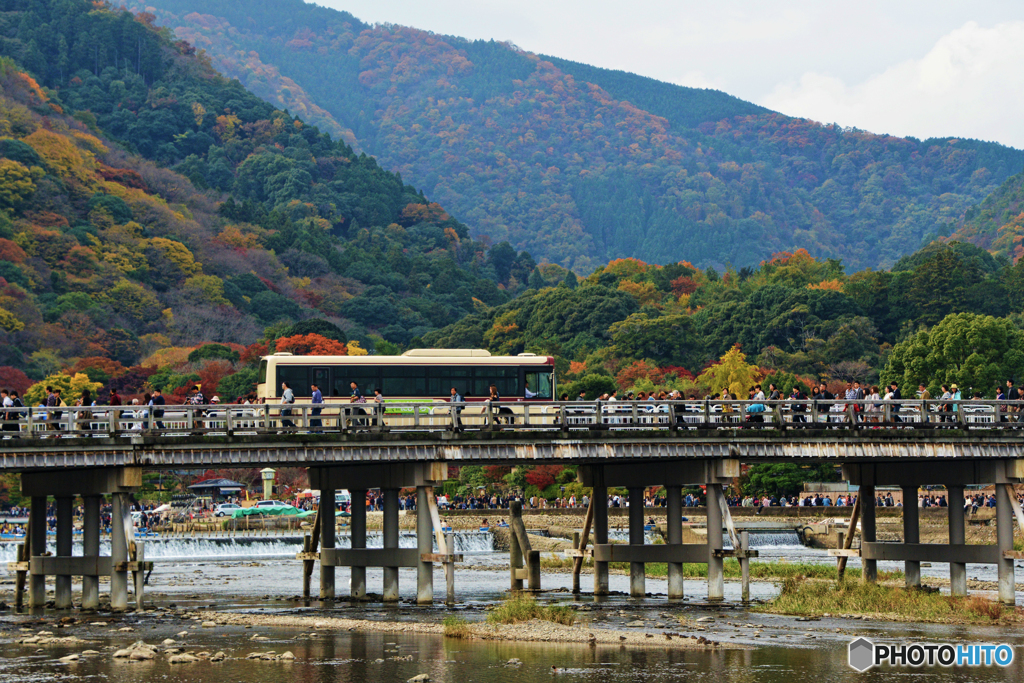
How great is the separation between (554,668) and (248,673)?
22.7 feet

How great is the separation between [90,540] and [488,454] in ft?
41.9

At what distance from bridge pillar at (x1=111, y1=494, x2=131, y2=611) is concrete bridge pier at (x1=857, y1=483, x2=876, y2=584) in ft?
84.4

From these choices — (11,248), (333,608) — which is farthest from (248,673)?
(11,248)

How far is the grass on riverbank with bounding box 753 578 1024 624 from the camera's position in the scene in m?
38.4

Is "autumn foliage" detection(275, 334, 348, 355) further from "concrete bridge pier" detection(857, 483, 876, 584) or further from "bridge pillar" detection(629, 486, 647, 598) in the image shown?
"concrete bridge pier" detection(857, 483, 876, 584)

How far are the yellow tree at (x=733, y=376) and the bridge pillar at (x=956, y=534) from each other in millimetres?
91017

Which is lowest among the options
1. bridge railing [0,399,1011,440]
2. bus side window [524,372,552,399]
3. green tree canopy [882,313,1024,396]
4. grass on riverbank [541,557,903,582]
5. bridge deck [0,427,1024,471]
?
grass on riverbank [541,557,903,582]

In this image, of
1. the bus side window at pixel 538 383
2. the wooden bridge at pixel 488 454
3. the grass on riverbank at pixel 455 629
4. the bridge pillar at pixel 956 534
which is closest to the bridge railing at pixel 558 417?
the wooden bridge at pixel 488 454

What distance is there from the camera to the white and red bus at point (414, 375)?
54.1 metres

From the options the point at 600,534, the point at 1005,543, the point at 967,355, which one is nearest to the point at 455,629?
the point at 600,534

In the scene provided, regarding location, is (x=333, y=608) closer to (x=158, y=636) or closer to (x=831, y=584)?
(x=158, y=636)

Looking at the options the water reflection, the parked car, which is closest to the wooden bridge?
the water reflection

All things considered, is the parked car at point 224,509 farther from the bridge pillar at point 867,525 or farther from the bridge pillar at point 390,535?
the bridge pillar at point 867,525

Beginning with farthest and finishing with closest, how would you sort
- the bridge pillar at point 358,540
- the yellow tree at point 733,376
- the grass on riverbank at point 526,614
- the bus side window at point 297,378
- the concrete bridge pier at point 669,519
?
the yellow tree at point 733,376
the bus side window at point 297,378
the bridge pillar at point 358,540
the concrete bridge pier at point 669,519
the grass on riverbank at point 526,614
